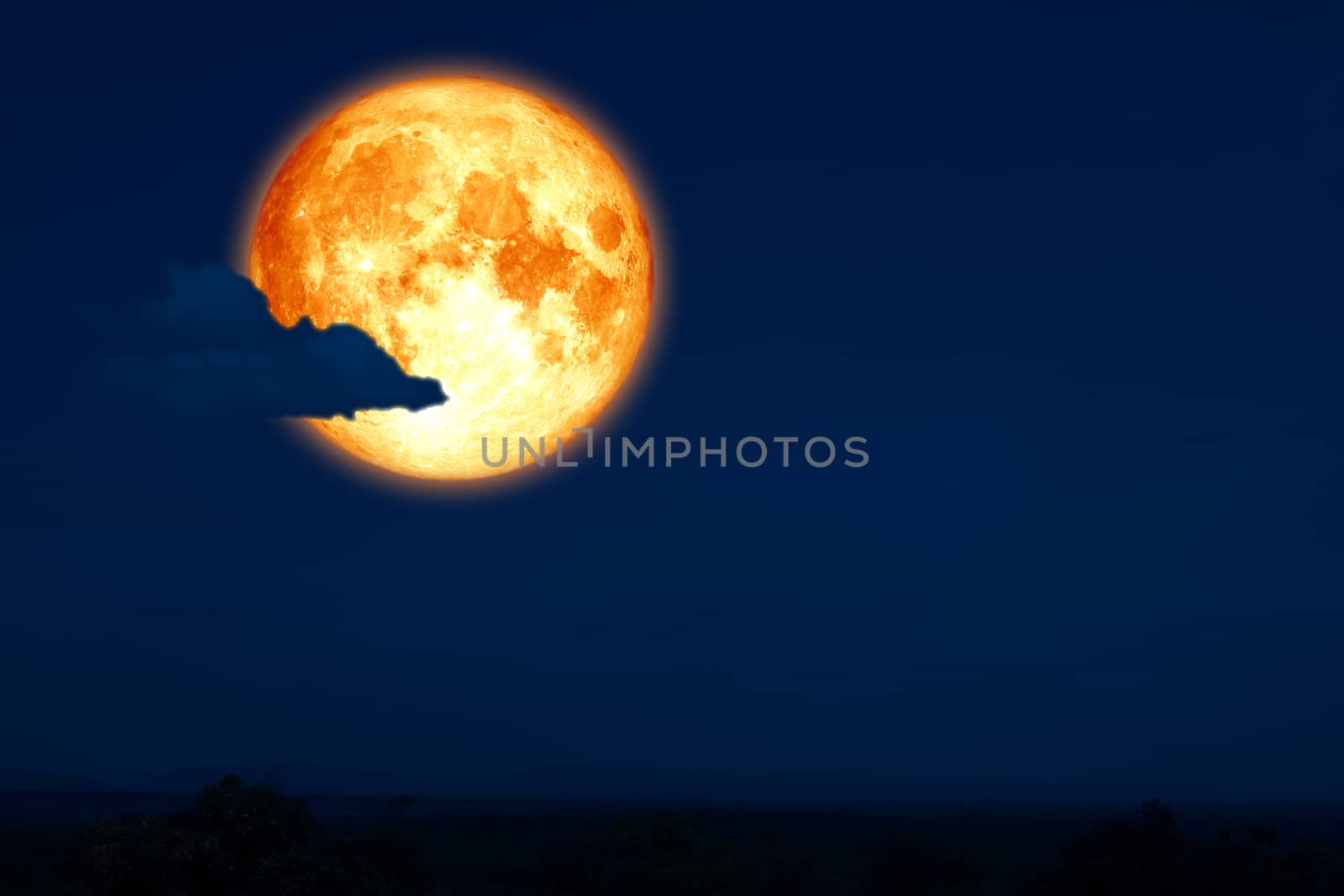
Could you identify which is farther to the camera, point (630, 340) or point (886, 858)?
point (886, 858)

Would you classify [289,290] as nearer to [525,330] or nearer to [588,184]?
[525,330]

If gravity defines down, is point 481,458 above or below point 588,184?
below

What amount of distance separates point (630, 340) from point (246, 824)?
1539cm

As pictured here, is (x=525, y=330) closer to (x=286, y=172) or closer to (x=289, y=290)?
(x=289, y=290)

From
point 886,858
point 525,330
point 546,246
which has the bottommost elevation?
point 886,858

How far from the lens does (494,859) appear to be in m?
98.5

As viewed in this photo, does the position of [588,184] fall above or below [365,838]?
above

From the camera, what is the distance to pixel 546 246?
972 inches

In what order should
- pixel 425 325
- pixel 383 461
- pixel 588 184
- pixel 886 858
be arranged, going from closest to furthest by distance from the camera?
pixel 425 325 < pixel 588 184 < pixel 383 461 < pixel 886 858

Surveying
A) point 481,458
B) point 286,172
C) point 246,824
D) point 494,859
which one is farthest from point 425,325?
point 494,859

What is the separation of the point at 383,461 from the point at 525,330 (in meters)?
5.59

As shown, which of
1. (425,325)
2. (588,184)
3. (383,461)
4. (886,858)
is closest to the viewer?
(425,325)

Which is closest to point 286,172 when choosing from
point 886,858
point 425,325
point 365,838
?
point 425,325

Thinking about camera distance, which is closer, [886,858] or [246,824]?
[246,824]
